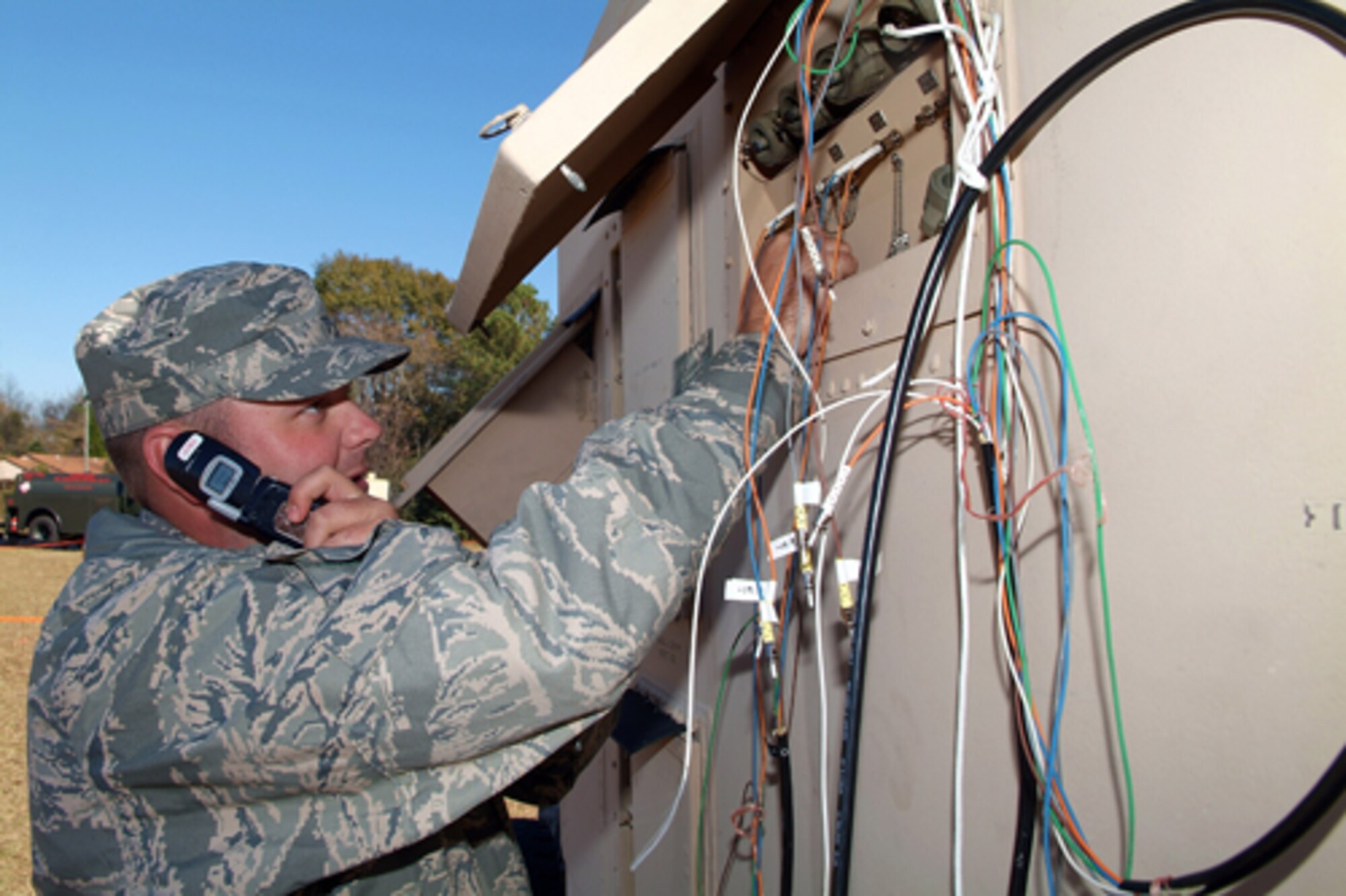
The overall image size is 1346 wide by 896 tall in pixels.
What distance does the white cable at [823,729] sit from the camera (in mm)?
1183

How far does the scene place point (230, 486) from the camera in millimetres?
1327

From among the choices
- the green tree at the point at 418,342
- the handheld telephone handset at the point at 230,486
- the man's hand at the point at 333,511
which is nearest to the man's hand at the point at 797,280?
the man's hand at the point at 333,511

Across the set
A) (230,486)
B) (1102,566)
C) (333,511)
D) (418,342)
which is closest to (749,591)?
(1102,566)

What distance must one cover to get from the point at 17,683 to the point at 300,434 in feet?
27.3

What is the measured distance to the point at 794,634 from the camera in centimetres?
150

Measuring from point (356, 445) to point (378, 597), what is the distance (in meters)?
0.61

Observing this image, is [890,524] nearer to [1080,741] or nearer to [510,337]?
[1080,741]

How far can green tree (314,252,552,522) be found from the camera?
54.9ft

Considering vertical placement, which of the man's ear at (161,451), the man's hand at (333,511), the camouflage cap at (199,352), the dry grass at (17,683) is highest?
the camouflage cap at (199,352)

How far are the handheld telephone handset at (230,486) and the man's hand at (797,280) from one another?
875 mm

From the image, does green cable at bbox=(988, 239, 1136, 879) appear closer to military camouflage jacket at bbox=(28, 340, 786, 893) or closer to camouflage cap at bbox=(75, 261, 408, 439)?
military camouflage jacket at bbox=(28, 340, 786, 893)

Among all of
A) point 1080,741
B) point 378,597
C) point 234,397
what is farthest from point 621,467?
point 234,397

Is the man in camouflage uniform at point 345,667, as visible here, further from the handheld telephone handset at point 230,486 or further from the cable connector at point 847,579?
the cable connector at point 847,579

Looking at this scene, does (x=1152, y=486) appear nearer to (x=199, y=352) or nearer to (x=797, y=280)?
(x=797, y=280)
